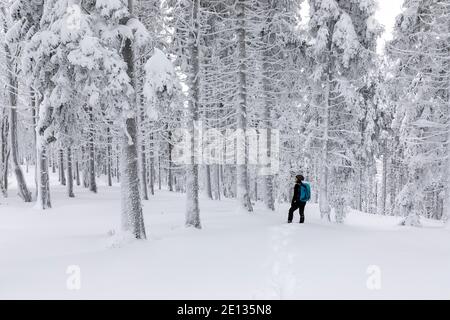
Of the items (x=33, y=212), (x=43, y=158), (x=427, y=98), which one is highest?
(x=427, y=98)

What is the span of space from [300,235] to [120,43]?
23.1ft

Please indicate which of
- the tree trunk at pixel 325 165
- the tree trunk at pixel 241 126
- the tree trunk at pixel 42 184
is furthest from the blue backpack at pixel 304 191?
the tree trunk at pixel 42 184

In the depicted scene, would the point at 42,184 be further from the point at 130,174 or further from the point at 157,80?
the point at 157,80

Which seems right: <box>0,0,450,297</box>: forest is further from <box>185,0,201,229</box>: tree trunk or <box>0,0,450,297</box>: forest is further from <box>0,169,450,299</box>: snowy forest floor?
<box>0,169,450,299</box>: snowy forest floor

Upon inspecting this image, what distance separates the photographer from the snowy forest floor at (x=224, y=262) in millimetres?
5500

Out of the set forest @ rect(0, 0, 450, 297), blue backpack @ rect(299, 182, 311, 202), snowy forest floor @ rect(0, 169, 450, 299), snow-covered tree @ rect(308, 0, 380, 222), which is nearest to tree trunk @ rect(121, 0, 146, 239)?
forest @ rect(0, 0, 450, 297)

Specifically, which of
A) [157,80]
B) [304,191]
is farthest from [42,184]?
[304,191]

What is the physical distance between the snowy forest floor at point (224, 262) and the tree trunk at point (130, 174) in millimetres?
530

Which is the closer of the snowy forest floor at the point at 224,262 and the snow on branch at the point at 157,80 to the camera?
the snowy forest floor at the point at 224,262

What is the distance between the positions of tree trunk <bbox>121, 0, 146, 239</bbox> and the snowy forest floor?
53cm

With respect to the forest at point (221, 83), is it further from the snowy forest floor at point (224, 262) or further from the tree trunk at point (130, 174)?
the snowy forest floor at point (224, 262)

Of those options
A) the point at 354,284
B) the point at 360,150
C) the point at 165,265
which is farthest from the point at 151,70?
the point at 360,150

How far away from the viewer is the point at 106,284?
593 cm
